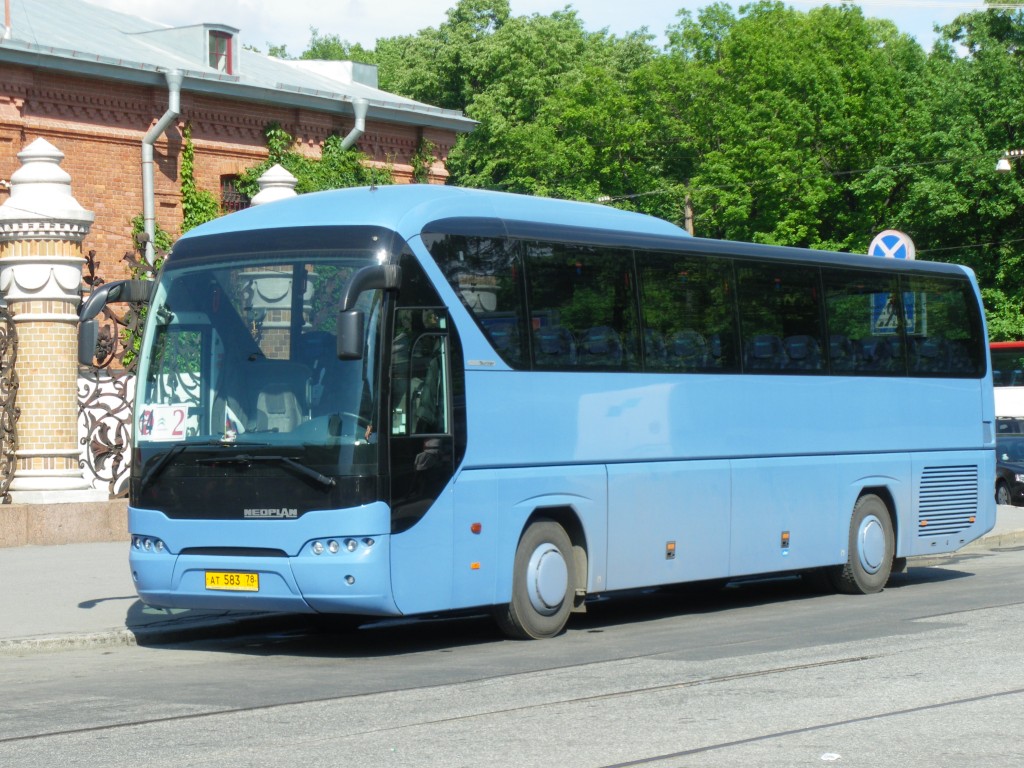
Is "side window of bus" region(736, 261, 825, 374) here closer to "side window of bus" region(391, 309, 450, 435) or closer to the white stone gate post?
"side window of bus" region(391, 309, 450, 435)

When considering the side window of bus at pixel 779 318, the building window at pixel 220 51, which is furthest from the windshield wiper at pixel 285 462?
the building window at pixel 220 51

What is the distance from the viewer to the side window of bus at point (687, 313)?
13.7 metres

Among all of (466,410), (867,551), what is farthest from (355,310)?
(867,551)

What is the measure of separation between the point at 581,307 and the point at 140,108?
2450cm

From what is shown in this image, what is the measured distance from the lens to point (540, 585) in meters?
12.5

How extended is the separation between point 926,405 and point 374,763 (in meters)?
10.8

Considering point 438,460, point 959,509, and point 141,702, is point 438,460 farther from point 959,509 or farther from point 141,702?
point 959,509

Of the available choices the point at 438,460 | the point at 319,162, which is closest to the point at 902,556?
the point at 438,460

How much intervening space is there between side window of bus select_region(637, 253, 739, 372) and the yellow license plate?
391 cm

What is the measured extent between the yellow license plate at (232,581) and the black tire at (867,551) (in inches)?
270

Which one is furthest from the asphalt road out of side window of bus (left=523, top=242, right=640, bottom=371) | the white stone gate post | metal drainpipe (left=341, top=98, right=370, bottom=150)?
metal drainpipe (left=341, top=98, right=370, bottom=150)

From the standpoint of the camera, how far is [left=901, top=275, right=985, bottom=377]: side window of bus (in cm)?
1697

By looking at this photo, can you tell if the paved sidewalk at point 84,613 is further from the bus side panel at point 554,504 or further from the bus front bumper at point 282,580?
the bus side panel at point 554,504

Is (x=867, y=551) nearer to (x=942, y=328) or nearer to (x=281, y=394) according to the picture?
(x=942, y=328)
